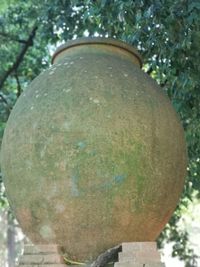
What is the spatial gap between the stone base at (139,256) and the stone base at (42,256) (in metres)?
0.39

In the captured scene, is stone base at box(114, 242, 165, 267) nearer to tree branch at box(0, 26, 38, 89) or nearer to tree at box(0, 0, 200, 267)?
tree at box(0, 0, 200, 267)

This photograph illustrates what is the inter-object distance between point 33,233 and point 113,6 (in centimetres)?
240

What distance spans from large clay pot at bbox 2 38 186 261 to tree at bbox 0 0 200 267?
1006 mm

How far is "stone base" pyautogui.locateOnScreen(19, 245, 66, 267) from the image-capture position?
123 inches

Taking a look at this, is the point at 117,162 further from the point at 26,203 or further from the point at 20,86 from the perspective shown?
the point at 20,86

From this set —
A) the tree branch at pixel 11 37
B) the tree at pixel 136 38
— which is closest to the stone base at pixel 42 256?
the tree at pixel 136 38

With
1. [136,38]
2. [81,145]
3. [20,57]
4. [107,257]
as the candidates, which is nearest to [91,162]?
[81,145]

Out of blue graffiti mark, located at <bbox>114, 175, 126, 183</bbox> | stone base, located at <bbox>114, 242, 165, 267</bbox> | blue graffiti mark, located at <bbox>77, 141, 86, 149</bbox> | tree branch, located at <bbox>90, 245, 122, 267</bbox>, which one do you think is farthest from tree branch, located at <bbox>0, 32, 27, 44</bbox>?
stone base, located at <bbox>114, 242, 165, 267</bbox>

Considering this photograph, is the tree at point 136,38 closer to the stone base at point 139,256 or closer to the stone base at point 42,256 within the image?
the stone base at point 139,256

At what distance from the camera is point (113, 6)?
4.68 m

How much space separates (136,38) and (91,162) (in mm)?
2003


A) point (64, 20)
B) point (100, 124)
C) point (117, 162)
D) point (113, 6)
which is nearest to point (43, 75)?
point (100, 124)

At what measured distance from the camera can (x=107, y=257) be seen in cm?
318

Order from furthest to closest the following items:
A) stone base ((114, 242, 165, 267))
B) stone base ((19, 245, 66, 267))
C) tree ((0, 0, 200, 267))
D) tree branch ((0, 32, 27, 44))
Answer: tree branch ((0, 32, 27, 44)) → tree ((0, 0, 200, 267)) → stone base ((19, 245, 66, 267)) → stone base ((114, 242, 165, 267))
